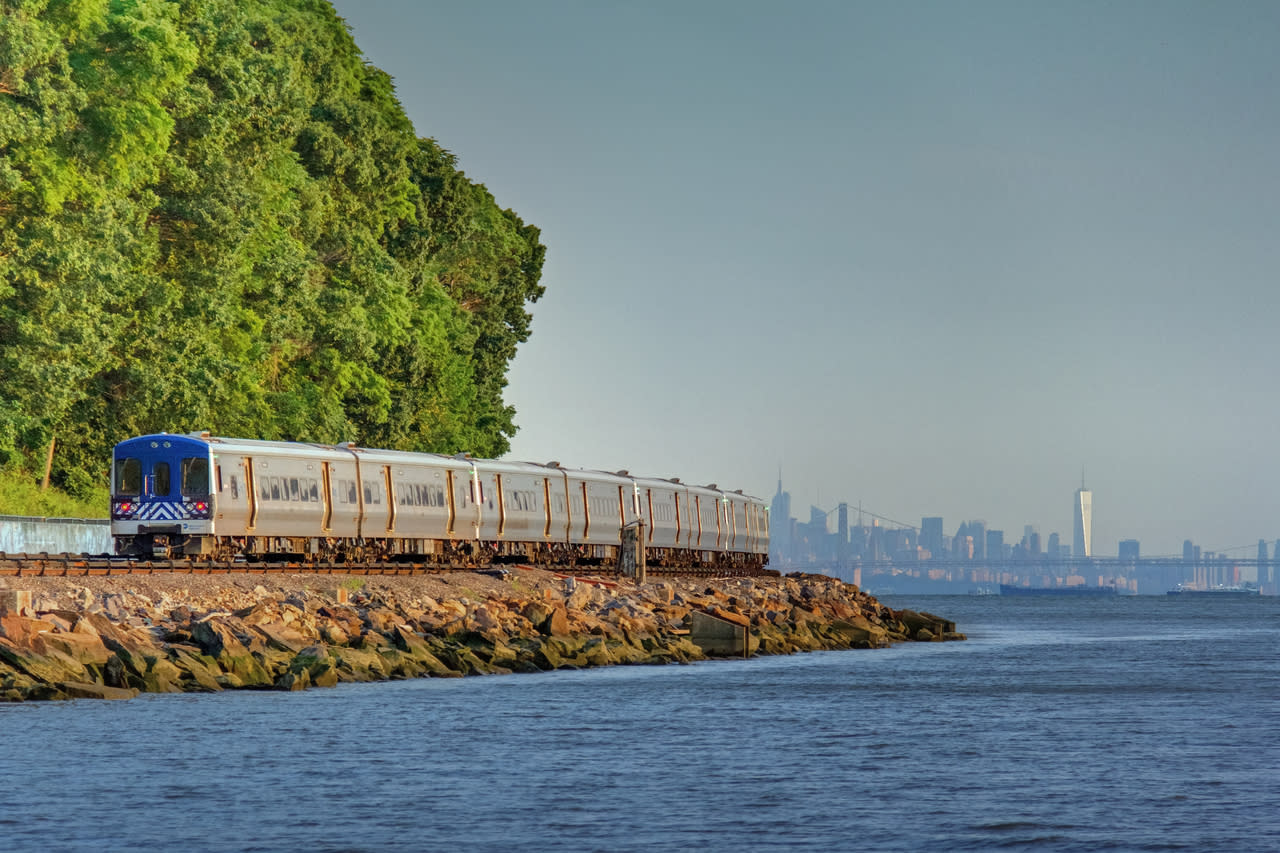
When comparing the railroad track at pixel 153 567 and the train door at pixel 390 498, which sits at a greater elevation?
the train door at pixel 390 498

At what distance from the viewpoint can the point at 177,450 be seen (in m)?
46.7

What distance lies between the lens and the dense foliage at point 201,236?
1912 inches

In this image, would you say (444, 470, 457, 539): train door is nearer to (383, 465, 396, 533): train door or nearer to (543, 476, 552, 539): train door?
(383, 465, 396, 533): train door

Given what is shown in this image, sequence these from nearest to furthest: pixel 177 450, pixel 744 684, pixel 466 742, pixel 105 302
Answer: pixel 466 742 → pixel 744 684 → pixel 177 450 → pixel 105 302

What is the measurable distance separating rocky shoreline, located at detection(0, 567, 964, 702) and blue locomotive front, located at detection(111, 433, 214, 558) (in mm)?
4794

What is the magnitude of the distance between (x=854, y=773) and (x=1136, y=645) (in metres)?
48.0

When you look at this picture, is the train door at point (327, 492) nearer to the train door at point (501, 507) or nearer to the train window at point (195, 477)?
the train window at point (195, 477)

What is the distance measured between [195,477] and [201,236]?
1127 cm

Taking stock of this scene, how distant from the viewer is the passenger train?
46438 millimetres

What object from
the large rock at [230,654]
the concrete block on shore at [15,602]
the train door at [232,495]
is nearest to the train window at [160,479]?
the train door at [232,495]

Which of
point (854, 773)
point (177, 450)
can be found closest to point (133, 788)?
point (854, 773)

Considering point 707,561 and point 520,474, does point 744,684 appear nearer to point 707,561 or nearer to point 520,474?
point 520,474

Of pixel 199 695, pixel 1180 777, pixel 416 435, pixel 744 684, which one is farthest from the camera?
pixel 416 435

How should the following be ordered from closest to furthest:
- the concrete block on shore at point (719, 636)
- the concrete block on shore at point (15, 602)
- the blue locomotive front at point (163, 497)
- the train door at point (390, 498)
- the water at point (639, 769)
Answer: the water at point (639, 769), the concrete block on shore at point (15, 602), the blue locomotive front at point (163, 497), the concrete block on shore at point (719, 636), the train door at point (390, 498)
